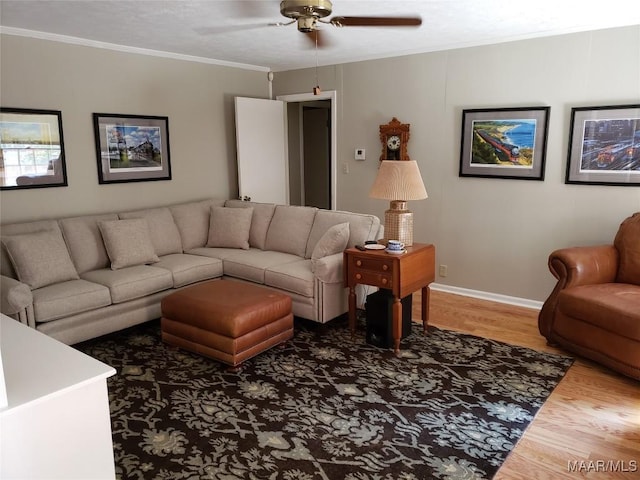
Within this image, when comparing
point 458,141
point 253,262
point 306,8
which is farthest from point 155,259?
point 458,141

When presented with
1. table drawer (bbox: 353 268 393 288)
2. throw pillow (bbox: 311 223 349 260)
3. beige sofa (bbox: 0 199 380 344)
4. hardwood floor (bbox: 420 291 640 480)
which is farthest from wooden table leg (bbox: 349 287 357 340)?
hardwood floor (bbox: 420 291 640 480)

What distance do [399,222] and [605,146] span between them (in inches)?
69.3

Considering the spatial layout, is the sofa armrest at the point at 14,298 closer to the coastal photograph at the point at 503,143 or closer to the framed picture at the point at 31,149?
the framed picture at the point at 31,149

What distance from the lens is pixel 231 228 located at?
4734mm

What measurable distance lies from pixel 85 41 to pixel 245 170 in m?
2.01

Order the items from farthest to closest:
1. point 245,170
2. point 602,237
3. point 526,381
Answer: point 245,170 → point 602,237 → point 526,381

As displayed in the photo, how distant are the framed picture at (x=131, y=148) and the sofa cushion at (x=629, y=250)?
13.5 ft

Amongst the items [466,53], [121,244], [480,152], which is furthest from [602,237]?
[121,244]

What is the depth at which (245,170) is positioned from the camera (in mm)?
5539

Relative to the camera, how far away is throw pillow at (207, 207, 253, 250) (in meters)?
4.71

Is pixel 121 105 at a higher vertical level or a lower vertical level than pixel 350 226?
higher

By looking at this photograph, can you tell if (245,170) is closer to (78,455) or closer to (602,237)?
(602,237)

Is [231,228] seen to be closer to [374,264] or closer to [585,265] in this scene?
[374,264]

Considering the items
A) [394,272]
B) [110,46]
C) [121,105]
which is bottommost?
[394,272]
